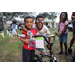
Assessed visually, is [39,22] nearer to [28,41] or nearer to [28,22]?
[28,22]

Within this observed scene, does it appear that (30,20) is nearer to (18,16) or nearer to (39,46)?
(39,46)

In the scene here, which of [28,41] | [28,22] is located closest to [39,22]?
[28,22]

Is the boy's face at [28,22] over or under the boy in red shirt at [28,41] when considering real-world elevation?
over

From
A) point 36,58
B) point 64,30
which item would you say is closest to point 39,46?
point 36,58

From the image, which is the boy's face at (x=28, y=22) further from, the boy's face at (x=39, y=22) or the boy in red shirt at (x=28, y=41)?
the boy's face at (x=39, y=22)

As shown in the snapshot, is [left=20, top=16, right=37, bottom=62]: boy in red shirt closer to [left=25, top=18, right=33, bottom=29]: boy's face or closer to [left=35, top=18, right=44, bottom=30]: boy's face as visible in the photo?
[left=25, top=18, right=33, bottom=29]: boy's face

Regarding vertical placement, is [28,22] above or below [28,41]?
above

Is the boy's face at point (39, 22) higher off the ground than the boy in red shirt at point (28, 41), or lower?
higher

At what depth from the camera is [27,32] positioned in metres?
1.63

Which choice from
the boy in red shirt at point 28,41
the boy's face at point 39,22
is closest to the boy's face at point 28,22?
the boy in red shirt at point 28,41

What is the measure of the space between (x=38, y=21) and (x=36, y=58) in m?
1.30

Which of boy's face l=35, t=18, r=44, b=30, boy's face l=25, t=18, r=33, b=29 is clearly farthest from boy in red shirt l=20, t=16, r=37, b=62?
boy's face l=35, t=18, r=44, b=30

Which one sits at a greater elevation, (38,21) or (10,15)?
(10,15)

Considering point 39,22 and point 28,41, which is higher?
point 39,22
